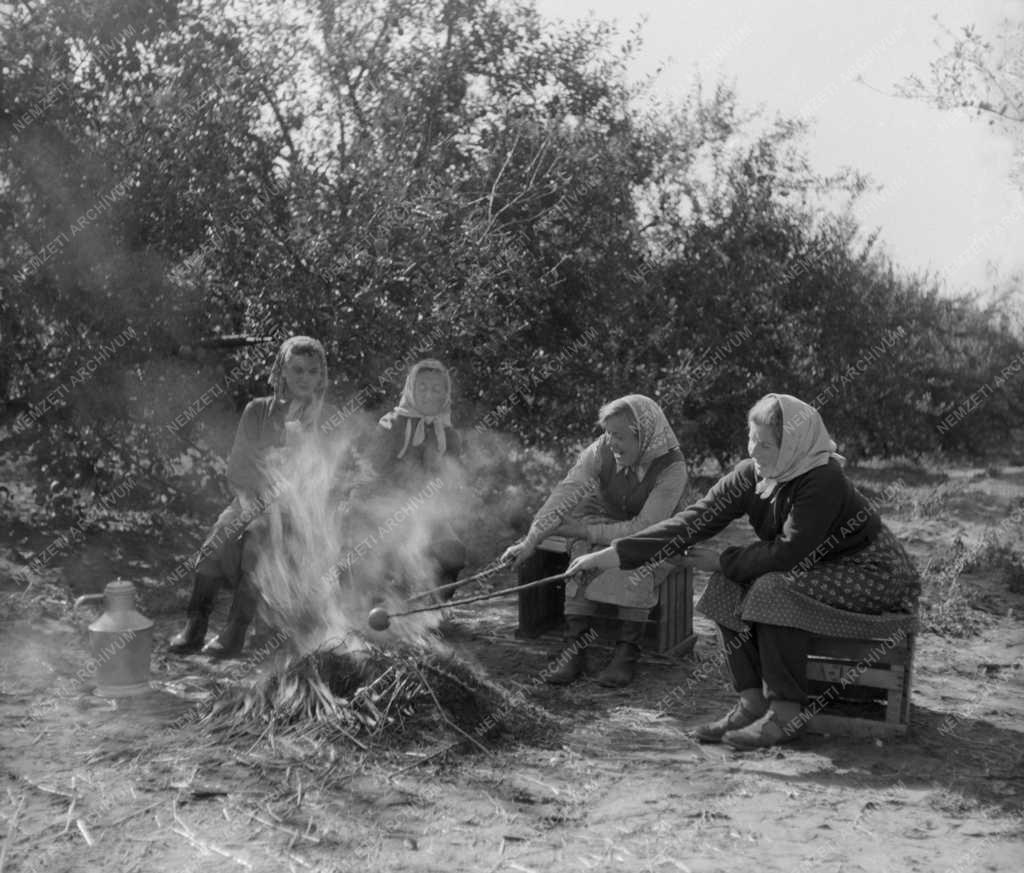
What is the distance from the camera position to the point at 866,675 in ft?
17.5

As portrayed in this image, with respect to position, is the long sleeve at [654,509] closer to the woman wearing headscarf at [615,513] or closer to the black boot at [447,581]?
the woman wearing headscarf at [615,513]

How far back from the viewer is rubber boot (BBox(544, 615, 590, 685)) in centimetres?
625

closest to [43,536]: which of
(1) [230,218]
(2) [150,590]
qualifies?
(2) [150,590]

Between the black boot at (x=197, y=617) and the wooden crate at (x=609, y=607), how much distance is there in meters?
1.85

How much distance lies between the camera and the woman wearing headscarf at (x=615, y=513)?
6.30 meters

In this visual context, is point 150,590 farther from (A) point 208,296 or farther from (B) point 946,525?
(B) point 946,525

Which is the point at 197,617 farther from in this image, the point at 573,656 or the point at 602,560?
the point at 602,560

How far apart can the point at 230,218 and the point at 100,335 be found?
1288 mm

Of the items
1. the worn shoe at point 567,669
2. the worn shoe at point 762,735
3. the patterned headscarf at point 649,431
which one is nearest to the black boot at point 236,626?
the worn shoe at point 567,669

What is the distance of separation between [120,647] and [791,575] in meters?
3.33

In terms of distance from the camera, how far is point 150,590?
820 cm

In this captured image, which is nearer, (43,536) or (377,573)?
(377,573)

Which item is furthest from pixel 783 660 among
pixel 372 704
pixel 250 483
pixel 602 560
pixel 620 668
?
pixel 250 483

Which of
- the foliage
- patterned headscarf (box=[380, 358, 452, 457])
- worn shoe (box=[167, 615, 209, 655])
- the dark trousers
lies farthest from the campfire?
the foliage
